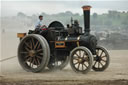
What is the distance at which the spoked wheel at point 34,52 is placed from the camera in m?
7.54

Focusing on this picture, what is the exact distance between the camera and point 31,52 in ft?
26.1

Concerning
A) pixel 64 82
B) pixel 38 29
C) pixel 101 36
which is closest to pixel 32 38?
pixel 38 29

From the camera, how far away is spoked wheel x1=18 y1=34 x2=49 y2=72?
24.7ft

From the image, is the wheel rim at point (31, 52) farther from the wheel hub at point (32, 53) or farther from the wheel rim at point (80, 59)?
the wheel rim at point (80, 59)

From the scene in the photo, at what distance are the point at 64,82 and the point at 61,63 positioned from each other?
3031 mm

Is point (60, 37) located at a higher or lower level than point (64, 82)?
higher

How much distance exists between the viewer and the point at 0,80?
246 inches

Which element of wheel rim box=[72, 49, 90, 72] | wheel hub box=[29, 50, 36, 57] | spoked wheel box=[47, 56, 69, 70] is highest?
wheel hub box=[29, 50, 36, 57]

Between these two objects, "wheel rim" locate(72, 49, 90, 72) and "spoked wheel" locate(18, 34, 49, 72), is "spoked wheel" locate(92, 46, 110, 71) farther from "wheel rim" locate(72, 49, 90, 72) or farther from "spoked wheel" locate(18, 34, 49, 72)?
"spoked wheel" locate(18, 34, 49, 72)

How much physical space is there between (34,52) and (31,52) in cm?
11

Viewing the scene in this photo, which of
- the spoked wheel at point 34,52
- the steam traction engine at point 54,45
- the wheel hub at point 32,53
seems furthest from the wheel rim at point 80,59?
the wheel hub at point 32,53

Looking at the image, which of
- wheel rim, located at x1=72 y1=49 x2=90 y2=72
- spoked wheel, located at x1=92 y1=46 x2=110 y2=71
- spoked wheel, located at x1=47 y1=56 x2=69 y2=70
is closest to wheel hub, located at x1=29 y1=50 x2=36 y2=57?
spoked wheel, located at x1=47 y1=56 x2=69 y2=70

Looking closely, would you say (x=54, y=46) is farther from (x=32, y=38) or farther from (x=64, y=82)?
(x=64, y=82)

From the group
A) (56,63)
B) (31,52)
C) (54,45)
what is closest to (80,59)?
(54,45)
